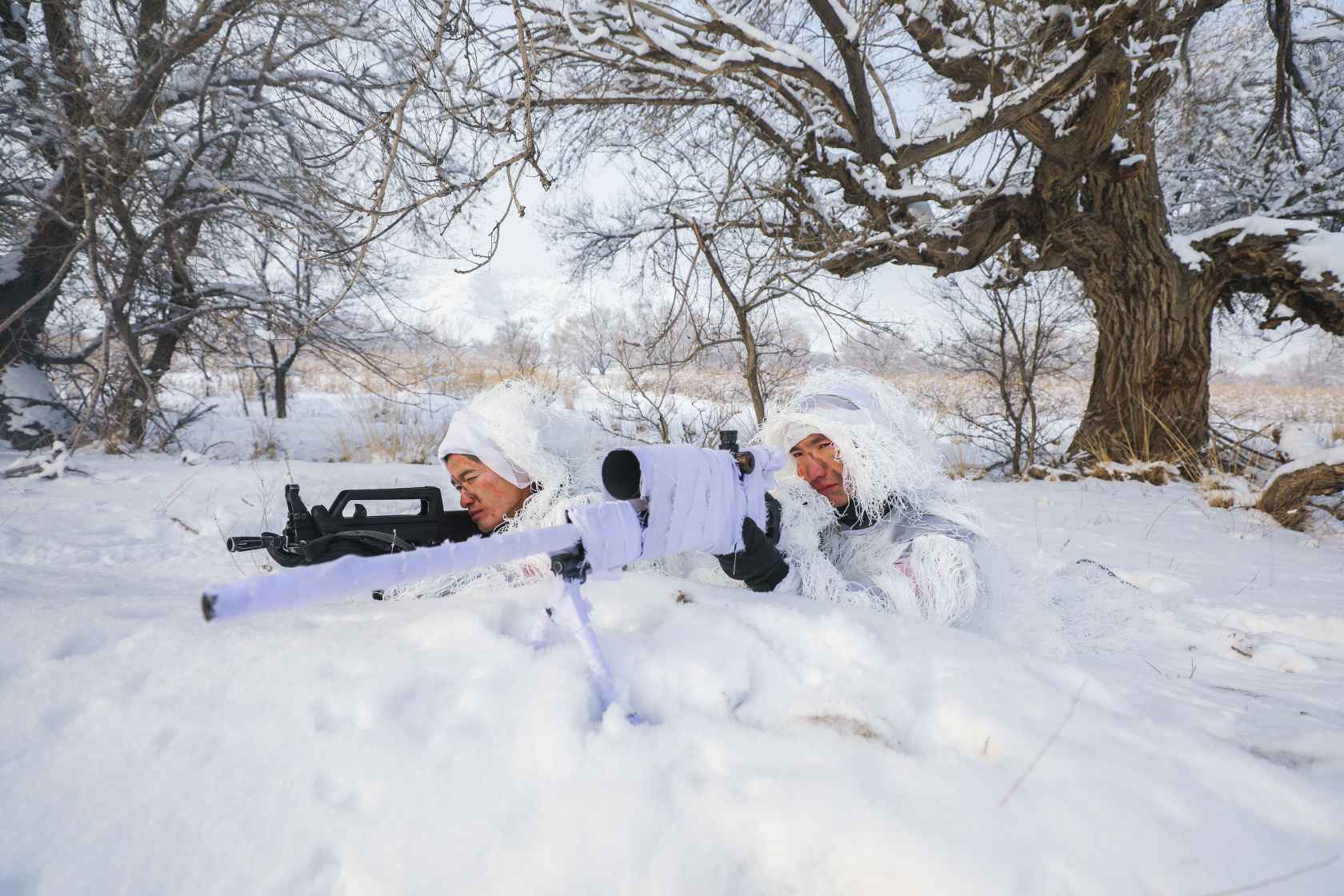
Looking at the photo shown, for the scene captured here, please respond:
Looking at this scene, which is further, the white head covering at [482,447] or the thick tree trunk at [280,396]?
the thick tree trunk at [280,396]

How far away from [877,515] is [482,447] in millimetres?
1276

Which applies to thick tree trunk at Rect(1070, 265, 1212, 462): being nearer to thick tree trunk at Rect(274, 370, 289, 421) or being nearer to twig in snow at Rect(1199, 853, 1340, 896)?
twig in snow at Rect(1199, 853, 1340, 896)

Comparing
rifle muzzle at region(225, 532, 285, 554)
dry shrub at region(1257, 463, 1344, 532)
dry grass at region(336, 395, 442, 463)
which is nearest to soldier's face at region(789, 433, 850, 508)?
rifle muzzle at region(225, 532, 285, 554)

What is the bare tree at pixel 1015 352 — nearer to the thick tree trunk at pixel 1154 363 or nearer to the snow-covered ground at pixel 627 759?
the thick tree trunk at pixel 1154 363

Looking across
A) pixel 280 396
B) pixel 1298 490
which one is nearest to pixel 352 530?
pixel 1298 490

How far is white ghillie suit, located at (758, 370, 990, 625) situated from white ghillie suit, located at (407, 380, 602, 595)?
0.64 m

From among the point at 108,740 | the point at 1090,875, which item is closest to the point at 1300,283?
the point at 1090,875

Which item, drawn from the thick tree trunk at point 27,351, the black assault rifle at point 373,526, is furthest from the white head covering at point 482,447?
the thick tree trunk at point 27,351

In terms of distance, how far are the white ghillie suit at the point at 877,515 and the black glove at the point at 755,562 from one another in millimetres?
108

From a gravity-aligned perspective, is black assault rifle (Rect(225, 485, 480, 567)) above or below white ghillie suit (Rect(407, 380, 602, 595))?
below

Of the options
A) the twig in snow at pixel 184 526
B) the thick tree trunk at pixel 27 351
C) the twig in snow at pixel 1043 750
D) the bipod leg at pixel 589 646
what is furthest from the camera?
the thick tree trunk at pixel 27 351

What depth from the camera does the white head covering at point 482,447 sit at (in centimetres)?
189

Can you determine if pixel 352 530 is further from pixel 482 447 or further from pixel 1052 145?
pixel 1052 145

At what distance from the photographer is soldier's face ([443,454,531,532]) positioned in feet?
6.35
